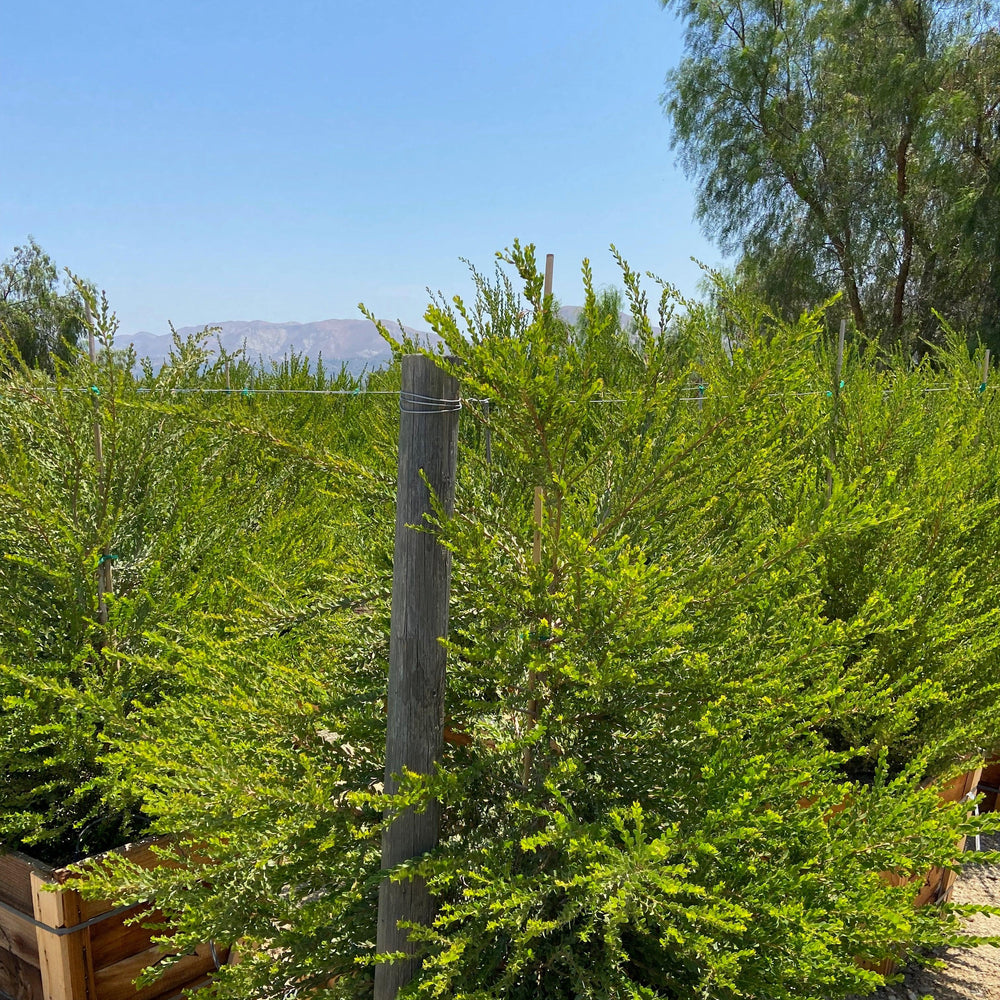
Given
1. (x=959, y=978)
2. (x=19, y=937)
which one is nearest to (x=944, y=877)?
(x=959, y=978)

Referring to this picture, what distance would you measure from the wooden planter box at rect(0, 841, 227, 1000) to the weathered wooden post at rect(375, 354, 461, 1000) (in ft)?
3.06

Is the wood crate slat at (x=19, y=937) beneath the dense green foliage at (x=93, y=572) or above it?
beneath

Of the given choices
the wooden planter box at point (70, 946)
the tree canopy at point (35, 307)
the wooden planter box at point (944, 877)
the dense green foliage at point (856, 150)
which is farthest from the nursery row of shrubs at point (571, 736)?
the tree canopy at point (35, 307)

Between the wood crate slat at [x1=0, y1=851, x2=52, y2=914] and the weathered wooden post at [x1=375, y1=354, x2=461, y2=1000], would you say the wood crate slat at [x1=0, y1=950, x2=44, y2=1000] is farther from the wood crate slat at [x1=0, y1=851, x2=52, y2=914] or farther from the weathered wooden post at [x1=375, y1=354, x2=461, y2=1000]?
the weathered wooden post at [x1=375, y1=354, x2=461, y2=1000]

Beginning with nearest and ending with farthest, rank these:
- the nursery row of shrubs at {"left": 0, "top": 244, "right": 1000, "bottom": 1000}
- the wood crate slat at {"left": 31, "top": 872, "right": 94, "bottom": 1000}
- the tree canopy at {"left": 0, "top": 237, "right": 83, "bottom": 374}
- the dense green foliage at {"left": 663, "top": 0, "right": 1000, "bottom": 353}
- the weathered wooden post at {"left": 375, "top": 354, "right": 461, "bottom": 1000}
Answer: the nursery row of shrubs at {"left": 0, "top": 244, "right": 1000, "bottom": 1000}
the weathered wooden post at {"left": 375, "top": 354, "right": 461, "bottom": 1000}
the wood crate slat at {"left": 31, "top": 872, "right": 94, "bottom": 1000}
the dense green foliage at {"left": 663, "top": 0, "right": 1000, "bottom": 353}
the tree canopy at {"left": 0, "top": 237, "right": 83, "bottom": 374}

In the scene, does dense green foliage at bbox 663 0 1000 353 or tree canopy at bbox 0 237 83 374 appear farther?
tree canopy at bbox 0 237 83 374

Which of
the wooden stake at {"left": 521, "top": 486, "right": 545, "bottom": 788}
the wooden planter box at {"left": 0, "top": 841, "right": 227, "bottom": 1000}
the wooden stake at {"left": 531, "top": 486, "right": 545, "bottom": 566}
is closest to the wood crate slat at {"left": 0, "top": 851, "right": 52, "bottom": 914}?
the wooden planter box at {"left": 0, "top": 841, "right": 227, "bottom": 1000}

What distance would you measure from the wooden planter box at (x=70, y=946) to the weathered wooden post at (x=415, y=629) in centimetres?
93

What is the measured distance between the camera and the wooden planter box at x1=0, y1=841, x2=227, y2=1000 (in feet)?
6.66

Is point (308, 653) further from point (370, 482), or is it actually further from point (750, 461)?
point (750, 461)

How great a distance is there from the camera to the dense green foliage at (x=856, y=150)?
1402 centimetres

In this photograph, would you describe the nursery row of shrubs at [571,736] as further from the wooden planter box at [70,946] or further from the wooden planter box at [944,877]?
the wooden planter box at [944,877]

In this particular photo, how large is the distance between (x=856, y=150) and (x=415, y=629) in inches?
710

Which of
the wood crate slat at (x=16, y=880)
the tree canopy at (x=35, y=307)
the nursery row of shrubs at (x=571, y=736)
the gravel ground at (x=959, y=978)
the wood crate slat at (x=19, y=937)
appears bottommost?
the gravel ground at (x=959, y=978)
